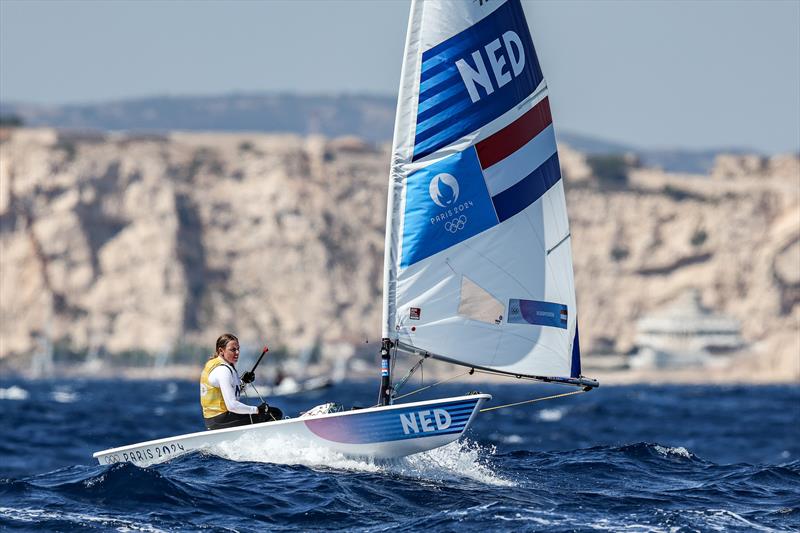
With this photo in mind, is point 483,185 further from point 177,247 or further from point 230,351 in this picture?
point 177,247

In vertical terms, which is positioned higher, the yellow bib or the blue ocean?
the yellow bib

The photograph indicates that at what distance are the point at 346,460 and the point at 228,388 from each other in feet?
5.56

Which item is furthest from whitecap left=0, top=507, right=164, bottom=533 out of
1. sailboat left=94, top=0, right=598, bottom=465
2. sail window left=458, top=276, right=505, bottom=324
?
sail window left=458, top=276, right=505, bottom=324

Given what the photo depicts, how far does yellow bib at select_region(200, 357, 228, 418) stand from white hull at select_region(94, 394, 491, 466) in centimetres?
58

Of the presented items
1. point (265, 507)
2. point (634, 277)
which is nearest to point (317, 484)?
point (265, 507)

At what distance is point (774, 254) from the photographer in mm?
119562

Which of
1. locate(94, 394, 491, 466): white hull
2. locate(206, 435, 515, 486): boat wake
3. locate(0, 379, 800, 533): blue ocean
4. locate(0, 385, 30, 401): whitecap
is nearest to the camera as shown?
locate(0, 379, 800, 533): blue ocean

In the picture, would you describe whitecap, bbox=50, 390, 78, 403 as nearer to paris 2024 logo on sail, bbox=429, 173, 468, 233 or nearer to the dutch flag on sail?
the dutch flag on sail

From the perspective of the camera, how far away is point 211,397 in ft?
50.7

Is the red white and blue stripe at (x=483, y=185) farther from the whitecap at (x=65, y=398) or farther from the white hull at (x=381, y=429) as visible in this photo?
the whitecap at (x=65, y=398)

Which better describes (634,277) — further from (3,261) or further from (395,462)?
(395,462)

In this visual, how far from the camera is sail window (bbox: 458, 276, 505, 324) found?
15430 mm

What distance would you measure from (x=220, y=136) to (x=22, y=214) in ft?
137

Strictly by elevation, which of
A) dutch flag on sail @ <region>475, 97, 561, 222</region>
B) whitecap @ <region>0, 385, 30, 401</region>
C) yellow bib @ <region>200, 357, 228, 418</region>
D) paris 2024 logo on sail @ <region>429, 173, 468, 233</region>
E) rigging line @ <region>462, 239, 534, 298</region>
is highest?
dutch flag on sail @ <region>475, 97, 561, 222</region>
